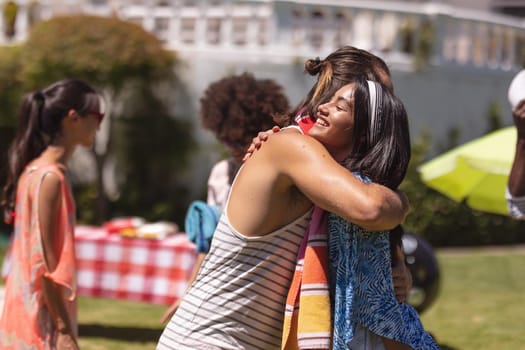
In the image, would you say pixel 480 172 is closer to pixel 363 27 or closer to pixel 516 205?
pixel 516 205

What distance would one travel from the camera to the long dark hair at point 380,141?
2498 mm

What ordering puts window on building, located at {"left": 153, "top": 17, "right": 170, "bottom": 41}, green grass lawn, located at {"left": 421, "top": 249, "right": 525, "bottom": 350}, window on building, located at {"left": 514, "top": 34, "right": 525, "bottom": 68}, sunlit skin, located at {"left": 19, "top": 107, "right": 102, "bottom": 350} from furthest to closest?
window on building, located at {"left": 514, "top": 34, "right": 525, "bottom": 68}, window on building, located at {"left": 153, "top": 17, "right": 170, "bottom": 41}, green grass lawn, located at {"left": 421, "top": 249, "right": 525, "bottom": 350}, sunlit skin, located at {"left": 19, "top": 107, "right": 102, "bottom": 350}

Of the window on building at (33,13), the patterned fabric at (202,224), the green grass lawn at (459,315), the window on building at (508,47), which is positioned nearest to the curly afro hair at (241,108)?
the patterned fabric at (202,224)

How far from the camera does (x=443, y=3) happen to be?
17.9 metres

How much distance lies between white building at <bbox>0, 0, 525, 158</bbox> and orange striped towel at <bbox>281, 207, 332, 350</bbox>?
10508mm

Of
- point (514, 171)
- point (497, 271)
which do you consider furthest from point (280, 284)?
point (497, 271)

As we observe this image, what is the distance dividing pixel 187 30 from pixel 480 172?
767 cm

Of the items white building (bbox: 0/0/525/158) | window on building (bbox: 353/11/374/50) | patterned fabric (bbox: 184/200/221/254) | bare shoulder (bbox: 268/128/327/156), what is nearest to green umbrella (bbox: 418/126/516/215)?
patterned fabric (bbox: 184/200/221/254)

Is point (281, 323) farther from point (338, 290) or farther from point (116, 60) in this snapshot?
point (116, 60)

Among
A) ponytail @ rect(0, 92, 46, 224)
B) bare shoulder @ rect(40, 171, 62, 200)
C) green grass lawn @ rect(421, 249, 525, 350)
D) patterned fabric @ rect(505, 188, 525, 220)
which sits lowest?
green grass lawn @ rect(421, 249, 525, 350)

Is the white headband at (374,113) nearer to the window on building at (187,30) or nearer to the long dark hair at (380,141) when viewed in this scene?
the long dark hair at (380,141)

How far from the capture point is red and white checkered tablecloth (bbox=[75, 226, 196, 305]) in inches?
292

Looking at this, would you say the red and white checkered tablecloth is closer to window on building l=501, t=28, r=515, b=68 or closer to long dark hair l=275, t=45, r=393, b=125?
long dark hair l=275, t=45, r=393, b=125

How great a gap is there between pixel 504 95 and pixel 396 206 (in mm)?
13027
